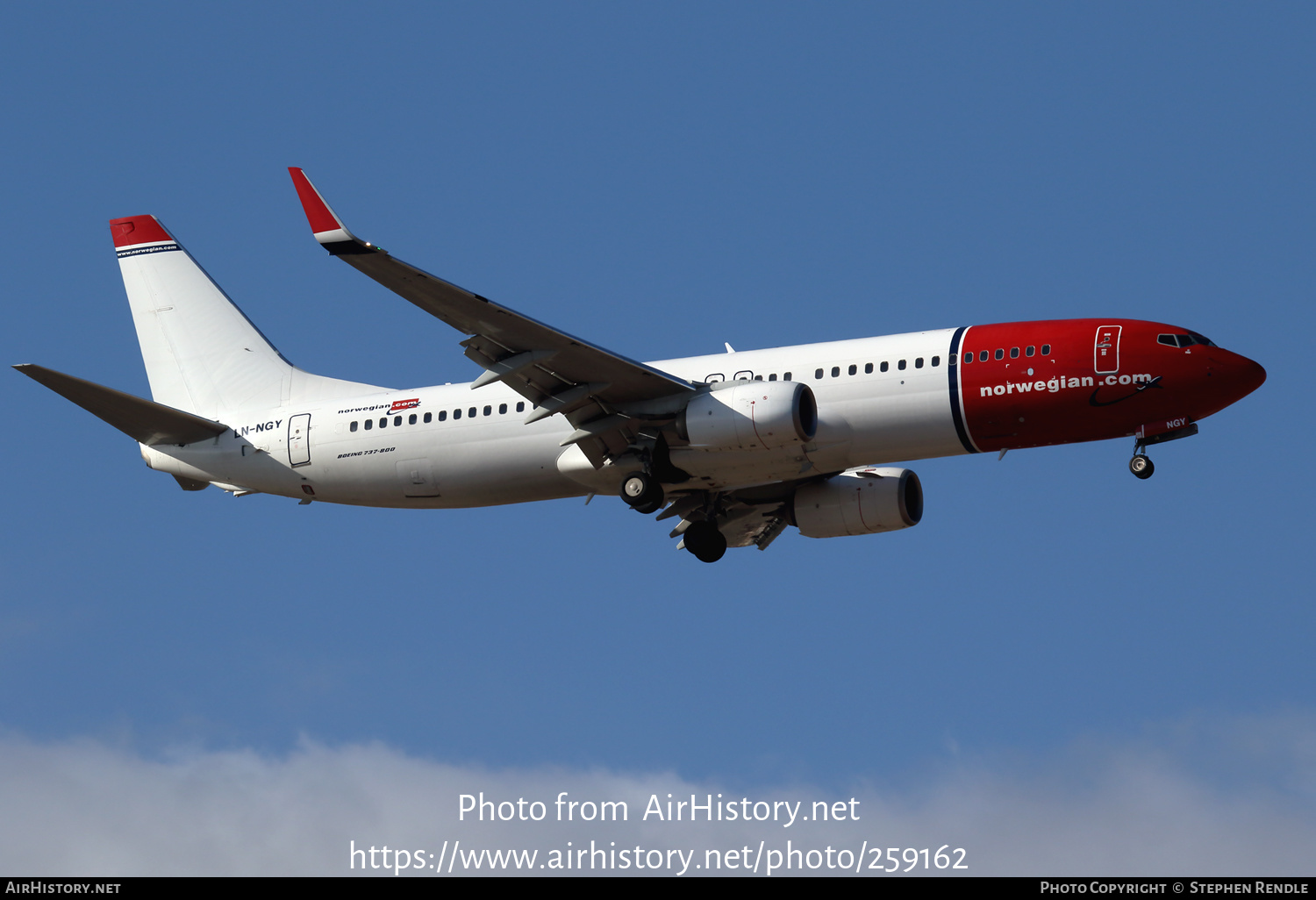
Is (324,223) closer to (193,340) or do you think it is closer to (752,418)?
(752,418)

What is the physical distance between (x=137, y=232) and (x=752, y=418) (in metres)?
20.1

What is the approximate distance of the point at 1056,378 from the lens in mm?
34250

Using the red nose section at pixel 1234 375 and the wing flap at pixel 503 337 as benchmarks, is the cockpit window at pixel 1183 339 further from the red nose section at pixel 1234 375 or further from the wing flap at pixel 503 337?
the wing flap at pixel 503 337

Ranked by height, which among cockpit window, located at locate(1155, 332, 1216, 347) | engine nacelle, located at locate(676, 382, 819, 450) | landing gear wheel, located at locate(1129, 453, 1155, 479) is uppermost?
cockpit window, located at locate(1155, 332, 1216, 347)

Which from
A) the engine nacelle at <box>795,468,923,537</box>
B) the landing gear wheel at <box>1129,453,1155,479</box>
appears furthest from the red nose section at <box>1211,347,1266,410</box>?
the engine nacelle at <box>795,468,923,537</box>

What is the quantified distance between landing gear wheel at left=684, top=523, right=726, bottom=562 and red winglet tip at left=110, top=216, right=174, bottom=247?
17006mm

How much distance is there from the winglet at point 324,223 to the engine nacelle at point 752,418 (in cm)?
845

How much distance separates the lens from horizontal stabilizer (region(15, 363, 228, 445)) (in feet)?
116

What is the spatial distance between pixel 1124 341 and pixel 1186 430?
2.37m

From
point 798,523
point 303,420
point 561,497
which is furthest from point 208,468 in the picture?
point 798,523

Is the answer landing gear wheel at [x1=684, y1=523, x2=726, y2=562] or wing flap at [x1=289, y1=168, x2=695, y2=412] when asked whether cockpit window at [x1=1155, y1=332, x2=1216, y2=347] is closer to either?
wing flap at [x1=289, y1=168, x2=695, y2=412]

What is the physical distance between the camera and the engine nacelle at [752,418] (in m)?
33.8

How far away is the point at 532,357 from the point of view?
111 feet
